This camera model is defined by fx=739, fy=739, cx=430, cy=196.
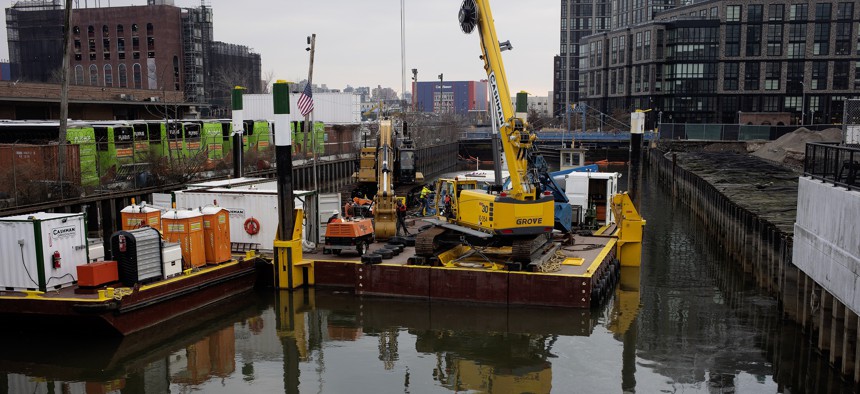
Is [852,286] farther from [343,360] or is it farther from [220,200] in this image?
[220,200]

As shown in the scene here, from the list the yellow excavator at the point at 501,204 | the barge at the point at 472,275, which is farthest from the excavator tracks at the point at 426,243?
the barge at the point at 472,275

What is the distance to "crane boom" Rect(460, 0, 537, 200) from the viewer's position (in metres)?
24.0

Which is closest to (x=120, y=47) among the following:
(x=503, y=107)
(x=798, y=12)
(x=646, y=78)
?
(x=646, y=78)

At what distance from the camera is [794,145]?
226ft

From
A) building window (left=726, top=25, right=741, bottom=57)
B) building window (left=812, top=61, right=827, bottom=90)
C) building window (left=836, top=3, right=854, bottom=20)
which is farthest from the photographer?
building window (left=726, top=25, right=741, bottom=57)

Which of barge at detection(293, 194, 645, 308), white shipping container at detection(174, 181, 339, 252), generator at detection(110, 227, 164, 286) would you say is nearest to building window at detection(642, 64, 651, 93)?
barge at detection(293, 194, 645, 308)

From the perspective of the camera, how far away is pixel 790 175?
1845 inches

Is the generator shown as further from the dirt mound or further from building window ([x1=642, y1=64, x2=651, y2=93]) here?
building window ([x1=642, y1=64, x2=651, y2=93])

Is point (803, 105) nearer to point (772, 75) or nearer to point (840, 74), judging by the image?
point (772, 75)

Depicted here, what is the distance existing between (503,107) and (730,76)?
313 ft

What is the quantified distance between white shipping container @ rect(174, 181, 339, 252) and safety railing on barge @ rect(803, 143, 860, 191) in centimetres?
1631

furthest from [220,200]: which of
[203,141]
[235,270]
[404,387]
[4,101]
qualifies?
[4,101]

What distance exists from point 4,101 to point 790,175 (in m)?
50.8

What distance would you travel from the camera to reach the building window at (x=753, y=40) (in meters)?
107
